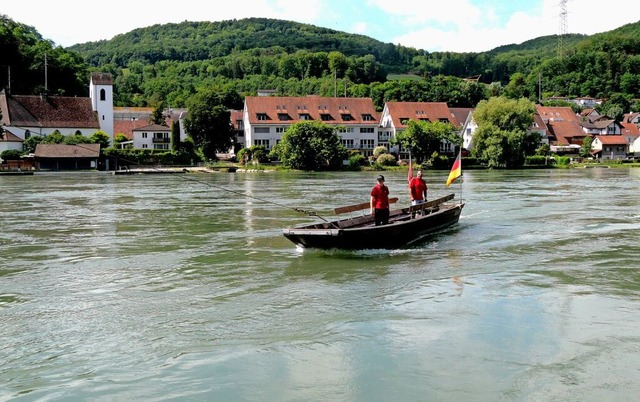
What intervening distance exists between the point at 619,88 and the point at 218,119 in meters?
121

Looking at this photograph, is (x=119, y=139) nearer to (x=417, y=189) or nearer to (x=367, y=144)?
(x=367, y=144)

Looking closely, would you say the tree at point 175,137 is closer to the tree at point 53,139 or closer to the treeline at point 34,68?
the tree at point 53,139

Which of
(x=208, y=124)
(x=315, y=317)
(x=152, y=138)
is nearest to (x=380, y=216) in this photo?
(x=315, y=317)

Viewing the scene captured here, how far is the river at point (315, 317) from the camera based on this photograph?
27.1ft

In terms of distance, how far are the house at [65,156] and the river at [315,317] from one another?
5263cm

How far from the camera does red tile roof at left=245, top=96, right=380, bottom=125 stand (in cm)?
8625

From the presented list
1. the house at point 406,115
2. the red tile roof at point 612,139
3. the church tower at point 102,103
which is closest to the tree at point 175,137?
the church tower at point 102,103

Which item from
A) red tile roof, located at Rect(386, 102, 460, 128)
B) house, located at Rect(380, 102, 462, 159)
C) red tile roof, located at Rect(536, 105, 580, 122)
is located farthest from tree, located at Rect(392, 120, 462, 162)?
red tile roof, located at Rect(536, 105, 580, 122)

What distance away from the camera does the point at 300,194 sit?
1470 inches

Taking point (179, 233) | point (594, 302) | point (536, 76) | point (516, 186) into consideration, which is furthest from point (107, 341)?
point (536, 76)

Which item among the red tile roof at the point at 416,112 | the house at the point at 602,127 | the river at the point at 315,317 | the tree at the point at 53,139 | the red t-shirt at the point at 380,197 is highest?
the red tile roof at the point at 416,112

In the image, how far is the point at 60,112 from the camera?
88.4 metres

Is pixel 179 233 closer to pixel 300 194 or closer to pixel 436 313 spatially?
pixel 436 313

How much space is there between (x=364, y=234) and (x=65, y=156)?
2436 inches
